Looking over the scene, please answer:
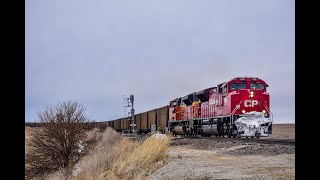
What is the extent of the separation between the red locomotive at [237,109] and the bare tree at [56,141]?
8.25m

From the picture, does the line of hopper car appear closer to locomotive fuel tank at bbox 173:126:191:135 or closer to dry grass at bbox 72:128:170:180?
locomotive fuel tank at bbox 173:126:191:135

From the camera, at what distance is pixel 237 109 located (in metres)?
21.6

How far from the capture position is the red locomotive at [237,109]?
69.1 feet

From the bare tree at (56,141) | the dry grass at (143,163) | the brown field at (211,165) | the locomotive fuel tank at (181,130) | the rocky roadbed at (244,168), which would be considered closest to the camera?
the rocky roadbed at (244,168)

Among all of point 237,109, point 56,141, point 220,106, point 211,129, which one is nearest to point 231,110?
point 237,109

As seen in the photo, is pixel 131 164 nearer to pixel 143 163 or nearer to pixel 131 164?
pixel 131 164

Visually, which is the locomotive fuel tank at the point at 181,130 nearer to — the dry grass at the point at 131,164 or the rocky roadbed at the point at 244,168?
the dry grass at the point at 131,164

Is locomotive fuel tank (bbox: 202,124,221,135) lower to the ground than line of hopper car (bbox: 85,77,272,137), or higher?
lower

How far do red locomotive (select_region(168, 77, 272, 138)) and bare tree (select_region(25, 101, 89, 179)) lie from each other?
8.25 meters

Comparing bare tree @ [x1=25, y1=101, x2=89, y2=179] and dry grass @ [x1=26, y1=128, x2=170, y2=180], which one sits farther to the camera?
bare tree @ [x1=25, y1=101, x2=89, y2=179]

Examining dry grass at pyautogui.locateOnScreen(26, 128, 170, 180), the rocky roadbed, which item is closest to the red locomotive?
the rocky roadbed

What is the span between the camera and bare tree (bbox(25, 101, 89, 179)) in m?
20.5

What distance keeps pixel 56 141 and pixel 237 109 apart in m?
10.2

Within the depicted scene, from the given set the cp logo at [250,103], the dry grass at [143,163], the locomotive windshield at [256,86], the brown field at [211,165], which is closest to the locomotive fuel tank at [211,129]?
the cp logo at [250,103]
